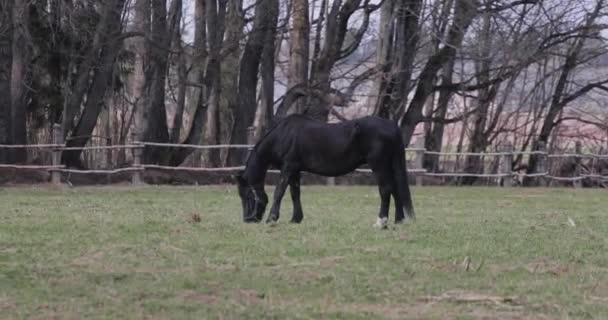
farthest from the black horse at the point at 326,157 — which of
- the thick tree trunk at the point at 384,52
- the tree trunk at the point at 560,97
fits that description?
the tree trunk at the point at 560,97

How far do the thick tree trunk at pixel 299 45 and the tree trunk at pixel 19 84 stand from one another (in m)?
6.84

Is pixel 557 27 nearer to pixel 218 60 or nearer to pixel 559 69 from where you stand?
pixel 559 69

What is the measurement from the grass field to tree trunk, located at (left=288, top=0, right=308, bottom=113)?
12.6 metres

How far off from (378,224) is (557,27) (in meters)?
17.6

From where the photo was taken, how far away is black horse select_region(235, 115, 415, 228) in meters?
10.7

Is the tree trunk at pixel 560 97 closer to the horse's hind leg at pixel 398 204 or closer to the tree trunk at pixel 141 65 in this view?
the tree trunk at pixel 141 65

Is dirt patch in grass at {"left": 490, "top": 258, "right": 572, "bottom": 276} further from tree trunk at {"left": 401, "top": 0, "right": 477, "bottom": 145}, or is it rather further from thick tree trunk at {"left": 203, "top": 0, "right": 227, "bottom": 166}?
thick tree trunk at {"left": 203, "top": 0, "right": 227, "bottom": 166}

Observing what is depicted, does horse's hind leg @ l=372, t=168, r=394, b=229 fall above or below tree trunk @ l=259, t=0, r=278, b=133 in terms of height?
below

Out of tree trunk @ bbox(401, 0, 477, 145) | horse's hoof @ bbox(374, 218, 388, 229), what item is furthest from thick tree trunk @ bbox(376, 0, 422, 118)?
horse's hoof @ bbox(374, 218, 388, 229)

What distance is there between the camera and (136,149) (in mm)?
24188

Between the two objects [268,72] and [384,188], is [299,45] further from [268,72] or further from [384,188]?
[384,188]

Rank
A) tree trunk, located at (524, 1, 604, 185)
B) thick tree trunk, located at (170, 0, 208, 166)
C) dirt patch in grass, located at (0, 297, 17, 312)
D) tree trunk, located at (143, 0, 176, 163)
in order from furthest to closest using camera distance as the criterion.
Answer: tree trunk, located at (524, 1, 604, 185), thick tree trunk, located at (170, 0, 208, 166), tree trunk, located at (143, 0, 176, 163), dirt patch in grass, located at (0, 297, 17, 312)

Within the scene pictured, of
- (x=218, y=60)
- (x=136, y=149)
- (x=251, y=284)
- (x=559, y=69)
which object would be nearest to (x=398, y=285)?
(x=251, y=284)

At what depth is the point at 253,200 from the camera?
11664 mm
